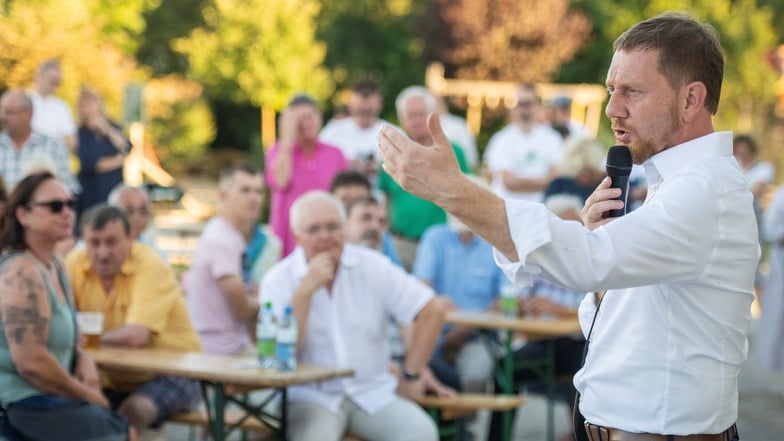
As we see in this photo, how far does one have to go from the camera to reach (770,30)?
112 feet

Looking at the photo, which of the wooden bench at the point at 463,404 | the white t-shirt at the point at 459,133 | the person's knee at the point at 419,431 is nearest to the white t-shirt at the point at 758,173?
the white t-shirt at the point at 459,133

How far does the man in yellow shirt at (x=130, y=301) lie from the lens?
18.8 feet

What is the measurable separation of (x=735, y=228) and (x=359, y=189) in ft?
16.8

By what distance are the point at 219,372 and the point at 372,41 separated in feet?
90.6

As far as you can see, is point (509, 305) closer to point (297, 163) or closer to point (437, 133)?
point (297, 163)

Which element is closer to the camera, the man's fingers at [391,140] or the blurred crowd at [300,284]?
the man's fingers at [391,140]

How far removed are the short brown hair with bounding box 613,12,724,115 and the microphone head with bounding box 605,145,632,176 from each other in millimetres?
173

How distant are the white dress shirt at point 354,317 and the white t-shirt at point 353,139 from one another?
11.0 feet

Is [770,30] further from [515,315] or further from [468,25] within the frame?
[515,315]

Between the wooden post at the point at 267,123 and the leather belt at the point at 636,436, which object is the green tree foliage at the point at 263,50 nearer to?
the wooden post at the point at 267,123

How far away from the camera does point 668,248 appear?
2.40 metres

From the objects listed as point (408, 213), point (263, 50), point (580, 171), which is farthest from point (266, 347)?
point (263, 50)

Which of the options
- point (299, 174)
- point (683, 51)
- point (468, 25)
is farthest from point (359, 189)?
point (468, 25)

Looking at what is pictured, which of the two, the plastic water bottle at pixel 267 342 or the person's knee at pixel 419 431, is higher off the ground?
the plastic water bottle at pixel 267 342
